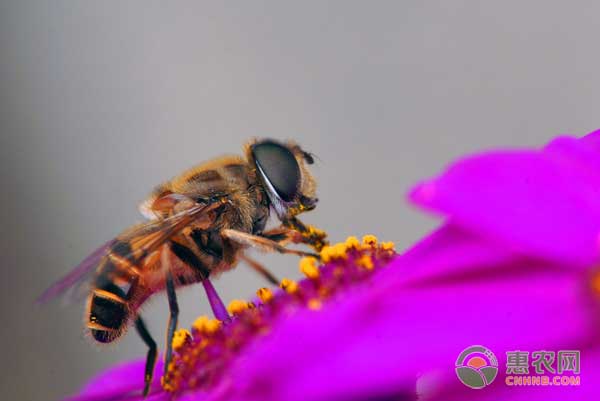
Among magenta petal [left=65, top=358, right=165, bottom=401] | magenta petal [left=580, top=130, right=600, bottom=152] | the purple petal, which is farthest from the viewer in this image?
magenta petal [left=65, top=358, right=165, bottom=401]

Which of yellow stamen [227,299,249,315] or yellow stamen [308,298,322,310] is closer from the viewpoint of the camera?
yellow stamen [308,298,322,310]

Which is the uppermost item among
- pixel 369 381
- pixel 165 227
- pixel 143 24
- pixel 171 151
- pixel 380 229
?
pixel 143 24

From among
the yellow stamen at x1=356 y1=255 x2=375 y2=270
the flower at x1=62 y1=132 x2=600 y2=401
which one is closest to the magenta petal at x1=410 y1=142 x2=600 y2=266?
the flower at x1=62 y1=132 x2=600 y2=401

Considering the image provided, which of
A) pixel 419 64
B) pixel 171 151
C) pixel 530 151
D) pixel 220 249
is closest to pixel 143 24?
pixel 171 151

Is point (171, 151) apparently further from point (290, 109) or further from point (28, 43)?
point (28, 43)

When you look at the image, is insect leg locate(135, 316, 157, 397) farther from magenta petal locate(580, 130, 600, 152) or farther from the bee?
magenta petal locate(580, 130, 600, 152)

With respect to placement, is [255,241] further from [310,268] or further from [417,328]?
[417,328]
